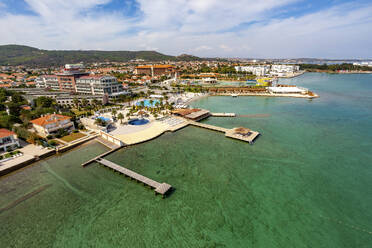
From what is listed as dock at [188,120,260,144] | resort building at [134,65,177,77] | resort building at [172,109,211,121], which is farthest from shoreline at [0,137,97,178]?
resort building at [134,65,177,77]

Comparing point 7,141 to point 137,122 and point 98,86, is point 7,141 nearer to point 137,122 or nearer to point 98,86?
point 137,122

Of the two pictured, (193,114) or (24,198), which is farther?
(193,114)

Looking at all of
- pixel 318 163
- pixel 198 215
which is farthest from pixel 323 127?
pixel 198 215

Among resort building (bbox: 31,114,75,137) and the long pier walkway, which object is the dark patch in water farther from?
the long pier walkway

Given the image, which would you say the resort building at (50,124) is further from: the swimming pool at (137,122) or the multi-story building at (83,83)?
the multi-story building at (83,83)

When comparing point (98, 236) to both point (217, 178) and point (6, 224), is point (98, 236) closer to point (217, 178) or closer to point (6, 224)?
point (6, 224)

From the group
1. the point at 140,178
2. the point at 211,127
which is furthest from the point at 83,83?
the point at 140,178
